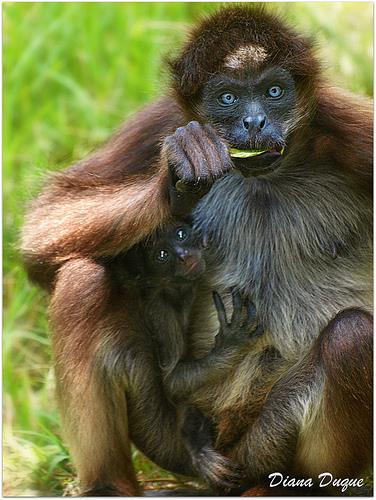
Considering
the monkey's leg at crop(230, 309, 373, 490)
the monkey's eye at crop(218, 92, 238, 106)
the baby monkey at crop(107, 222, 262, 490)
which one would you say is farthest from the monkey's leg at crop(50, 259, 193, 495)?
the monkey's eye at crop(218, 92, 238, 106)

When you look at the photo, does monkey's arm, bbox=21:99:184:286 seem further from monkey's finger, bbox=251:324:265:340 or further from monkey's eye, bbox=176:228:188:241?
monkey's finger, bbox=251:324:265:340

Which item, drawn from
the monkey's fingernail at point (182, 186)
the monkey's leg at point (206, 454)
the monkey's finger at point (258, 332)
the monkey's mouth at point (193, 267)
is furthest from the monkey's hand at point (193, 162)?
the monkey's leg at point (206, 454)

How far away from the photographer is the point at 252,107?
645cm

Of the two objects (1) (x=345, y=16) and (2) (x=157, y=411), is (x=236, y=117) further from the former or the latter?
(1) (x=345, y=16)

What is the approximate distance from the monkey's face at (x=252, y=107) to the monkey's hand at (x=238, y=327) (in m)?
1.03

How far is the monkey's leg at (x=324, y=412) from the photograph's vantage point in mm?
6332

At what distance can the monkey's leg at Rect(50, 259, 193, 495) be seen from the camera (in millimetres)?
6902

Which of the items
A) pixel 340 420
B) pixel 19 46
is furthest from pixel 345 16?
pixel 340 420

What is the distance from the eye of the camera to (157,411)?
23.5 feet

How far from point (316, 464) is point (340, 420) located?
1.12ft

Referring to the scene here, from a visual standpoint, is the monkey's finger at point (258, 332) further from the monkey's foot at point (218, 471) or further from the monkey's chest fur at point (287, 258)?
the monkey's foot at point (218, 471)

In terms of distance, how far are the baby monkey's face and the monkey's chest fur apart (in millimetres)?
145

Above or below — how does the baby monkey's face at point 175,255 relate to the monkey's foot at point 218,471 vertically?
above

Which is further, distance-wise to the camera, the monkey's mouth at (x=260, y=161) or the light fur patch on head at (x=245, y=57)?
the light fur patch on head at (x=245, y=57)
